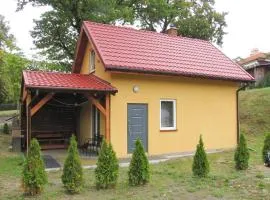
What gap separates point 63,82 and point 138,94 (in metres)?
2.86

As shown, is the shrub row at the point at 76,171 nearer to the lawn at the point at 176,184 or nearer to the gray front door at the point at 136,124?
the lawn at the point at 176,184

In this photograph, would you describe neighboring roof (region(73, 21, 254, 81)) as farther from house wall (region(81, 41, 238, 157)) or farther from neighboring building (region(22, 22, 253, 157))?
house wall (region(81, 41, 238, 157))

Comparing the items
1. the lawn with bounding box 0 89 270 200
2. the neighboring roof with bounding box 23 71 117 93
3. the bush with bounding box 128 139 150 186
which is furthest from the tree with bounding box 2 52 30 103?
the bush with bounding box 128 139 150 186

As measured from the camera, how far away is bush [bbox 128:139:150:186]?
27.0 feet

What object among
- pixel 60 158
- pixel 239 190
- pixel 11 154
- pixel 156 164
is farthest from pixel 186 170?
pixel 11 154

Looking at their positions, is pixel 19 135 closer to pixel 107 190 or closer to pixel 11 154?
pixel 11 154

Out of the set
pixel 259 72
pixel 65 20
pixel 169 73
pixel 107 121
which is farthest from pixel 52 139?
pixel 259 72

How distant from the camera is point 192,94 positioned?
1522 centimetres

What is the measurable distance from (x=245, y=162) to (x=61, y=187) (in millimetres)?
5279

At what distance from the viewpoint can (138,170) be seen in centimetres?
827

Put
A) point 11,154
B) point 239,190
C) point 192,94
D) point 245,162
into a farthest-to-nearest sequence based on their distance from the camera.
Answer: point 192,94
point 11,154
point 245,162
point 239,190

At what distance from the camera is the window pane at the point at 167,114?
14.6m

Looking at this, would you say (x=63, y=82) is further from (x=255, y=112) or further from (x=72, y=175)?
(x=255, y=112)

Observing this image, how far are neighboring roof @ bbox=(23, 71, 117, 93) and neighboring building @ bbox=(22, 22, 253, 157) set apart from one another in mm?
32
